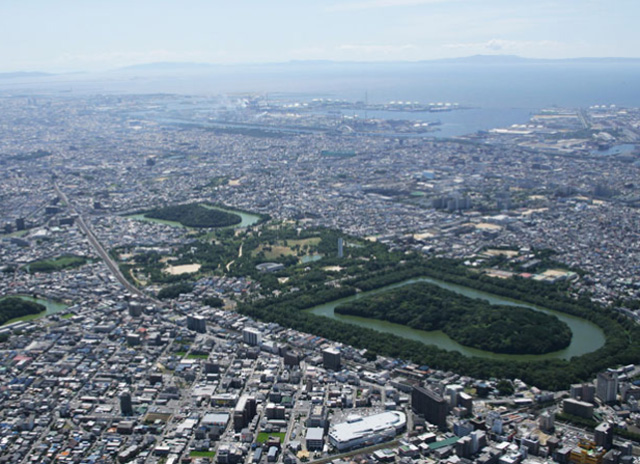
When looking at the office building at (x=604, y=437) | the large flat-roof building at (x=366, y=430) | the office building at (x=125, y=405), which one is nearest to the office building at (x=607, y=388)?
the office building at (x=604, y=437)

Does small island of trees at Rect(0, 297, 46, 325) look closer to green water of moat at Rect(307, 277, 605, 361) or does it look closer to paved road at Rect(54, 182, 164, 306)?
paved road at Rect(54, 182, 164, 306)

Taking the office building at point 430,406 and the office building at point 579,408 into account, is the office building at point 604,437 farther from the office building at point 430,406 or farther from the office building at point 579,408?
the office building at point 430,406

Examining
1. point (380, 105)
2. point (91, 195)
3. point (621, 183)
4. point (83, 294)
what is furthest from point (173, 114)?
point (83, 294)

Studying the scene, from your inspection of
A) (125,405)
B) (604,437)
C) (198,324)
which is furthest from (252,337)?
(604,437)

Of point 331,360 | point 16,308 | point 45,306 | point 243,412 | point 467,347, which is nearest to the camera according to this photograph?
point 243,412

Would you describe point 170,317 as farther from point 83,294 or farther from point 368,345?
point 368,345

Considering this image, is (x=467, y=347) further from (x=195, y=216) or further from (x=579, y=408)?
(x=195, y=216)

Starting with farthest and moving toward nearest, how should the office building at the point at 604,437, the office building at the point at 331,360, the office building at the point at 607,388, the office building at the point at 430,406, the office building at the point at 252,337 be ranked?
1. the office building at the point at 252,337
2. the office building at the point at 331,360
3. the office building at the point at 607,388
4. the office building at the point at 430,406
5. the office building at the point at 604,437
